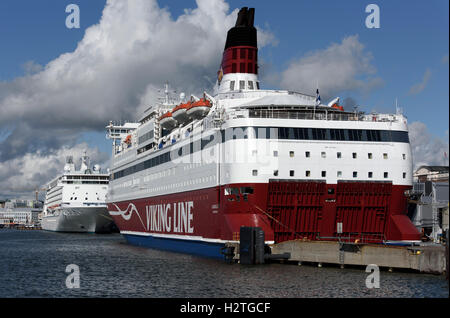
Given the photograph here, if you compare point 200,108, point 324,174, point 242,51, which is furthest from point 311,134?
point 242,51

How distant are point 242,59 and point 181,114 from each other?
6720mm

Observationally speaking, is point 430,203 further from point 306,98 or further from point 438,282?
point 438,282

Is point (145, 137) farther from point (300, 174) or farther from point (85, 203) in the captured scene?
point (85, 203)

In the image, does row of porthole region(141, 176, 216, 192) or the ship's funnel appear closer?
row of porthole region(141, 176, 216, 192)

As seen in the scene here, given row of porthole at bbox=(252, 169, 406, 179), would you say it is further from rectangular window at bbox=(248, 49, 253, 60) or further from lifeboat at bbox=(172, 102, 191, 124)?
rectangular window at bbox=(248, 49, 253, 60)

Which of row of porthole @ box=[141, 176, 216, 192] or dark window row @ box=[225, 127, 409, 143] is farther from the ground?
dark window row @ box=[225, 127, 409, 143]

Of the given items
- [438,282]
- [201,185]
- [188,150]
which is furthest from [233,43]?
[438,282]

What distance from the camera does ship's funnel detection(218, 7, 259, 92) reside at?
150 ft

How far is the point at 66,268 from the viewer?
117ft

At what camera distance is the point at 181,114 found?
4728cm

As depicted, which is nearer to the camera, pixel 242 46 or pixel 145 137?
pixel 242 46

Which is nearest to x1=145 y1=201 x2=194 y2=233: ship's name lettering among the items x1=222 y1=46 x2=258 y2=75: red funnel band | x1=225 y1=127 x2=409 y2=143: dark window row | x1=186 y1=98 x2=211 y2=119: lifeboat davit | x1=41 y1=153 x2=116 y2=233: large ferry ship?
x1=186 y1=98 x2=211 y2=119: lifeboat davit
